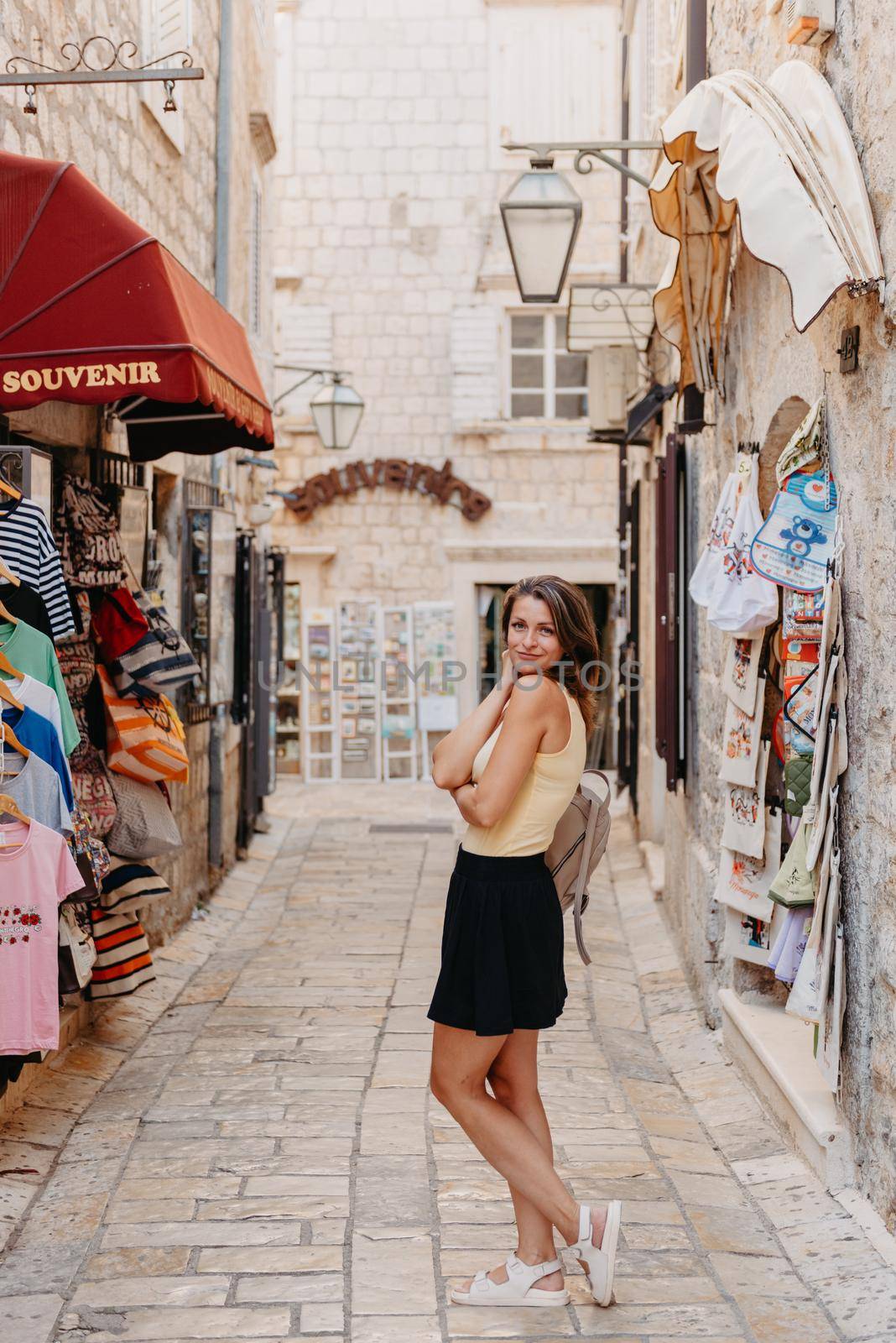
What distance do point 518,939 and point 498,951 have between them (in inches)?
2.3

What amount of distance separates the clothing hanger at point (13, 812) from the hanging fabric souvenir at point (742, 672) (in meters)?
2.70

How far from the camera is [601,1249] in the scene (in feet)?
10.9

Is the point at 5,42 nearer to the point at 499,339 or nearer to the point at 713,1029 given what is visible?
the point at 713,1029

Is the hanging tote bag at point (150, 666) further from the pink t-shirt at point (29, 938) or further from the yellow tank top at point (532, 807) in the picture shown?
the yellow tank top at point (532, 807)

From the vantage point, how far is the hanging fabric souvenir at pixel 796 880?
429 cm

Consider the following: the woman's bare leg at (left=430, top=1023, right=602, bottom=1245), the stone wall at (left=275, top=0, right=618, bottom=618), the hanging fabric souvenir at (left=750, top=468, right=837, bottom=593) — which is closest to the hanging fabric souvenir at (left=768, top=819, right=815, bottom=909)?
the hanging fabric souvenir at (left=750, top=468, right=837, bottom=593)

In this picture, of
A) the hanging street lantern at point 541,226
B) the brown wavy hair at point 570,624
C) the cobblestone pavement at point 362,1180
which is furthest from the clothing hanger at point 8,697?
the hanging street lantern at point 541,226

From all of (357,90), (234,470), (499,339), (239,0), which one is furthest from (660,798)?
(357,90)

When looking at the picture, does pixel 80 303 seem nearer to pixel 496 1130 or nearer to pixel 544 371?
pixel 496 1130

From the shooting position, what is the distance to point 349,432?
1323 cm

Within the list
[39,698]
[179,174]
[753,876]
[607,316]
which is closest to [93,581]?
[39,698]

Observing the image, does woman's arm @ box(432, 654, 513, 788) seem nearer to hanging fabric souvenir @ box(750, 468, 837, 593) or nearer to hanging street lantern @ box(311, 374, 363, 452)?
hanging fabric souvenir @ box(750, 468, 837, 593)

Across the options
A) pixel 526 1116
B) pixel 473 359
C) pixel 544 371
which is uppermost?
pixel 473 359

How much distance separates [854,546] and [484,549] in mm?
12191
